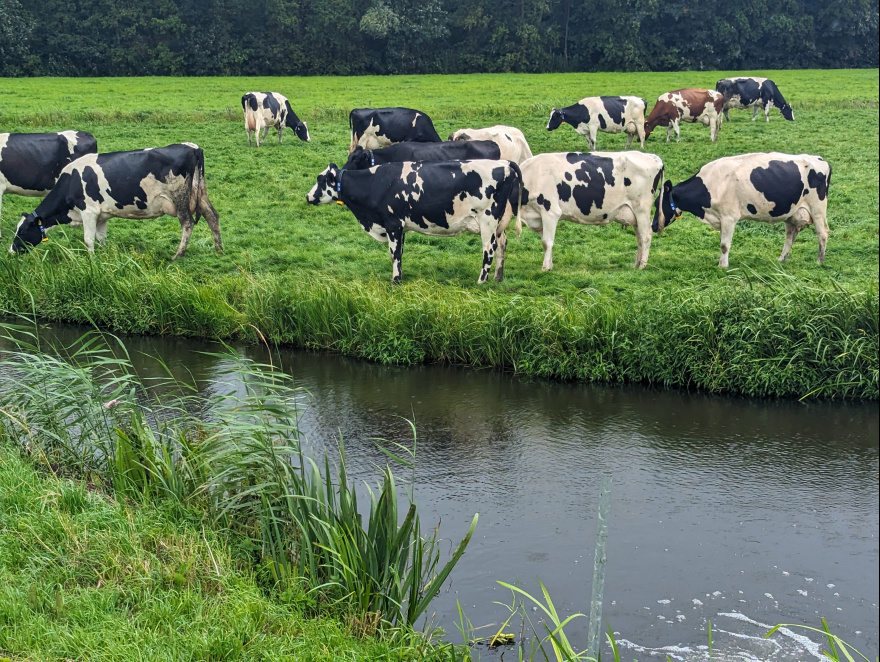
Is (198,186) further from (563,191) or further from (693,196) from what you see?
(693,196)

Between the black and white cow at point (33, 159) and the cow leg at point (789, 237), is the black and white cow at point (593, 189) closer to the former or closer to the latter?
the cow leg at point (789, 237)

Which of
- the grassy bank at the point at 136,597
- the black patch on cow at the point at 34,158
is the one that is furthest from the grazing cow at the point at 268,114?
the grassy bank at the point at 136,597

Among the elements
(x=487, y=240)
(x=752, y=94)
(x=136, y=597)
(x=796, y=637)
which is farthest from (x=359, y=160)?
(x=752, y=94)

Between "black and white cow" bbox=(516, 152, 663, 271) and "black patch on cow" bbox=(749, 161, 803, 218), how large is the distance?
5.00ft

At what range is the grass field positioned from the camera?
36.7ft

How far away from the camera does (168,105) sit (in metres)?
31.0

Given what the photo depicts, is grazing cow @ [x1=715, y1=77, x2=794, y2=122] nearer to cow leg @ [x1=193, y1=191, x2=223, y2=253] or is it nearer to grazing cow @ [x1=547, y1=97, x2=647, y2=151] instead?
grazing cow @ [x1=547, y1=97, x2=647, y2=151]

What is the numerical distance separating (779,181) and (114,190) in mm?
10632

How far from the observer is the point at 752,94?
3072 centimetres

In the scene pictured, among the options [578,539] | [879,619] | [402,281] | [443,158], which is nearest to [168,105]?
[443,158]

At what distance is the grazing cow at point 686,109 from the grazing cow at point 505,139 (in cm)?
822

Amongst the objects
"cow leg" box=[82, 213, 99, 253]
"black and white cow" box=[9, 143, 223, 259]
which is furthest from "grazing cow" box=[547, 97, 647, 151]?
"cow leg" box=[82, 213, 99, 253]

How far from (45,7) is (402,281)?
69.5 feet

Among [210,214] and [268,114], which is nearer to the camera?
[210,214]
